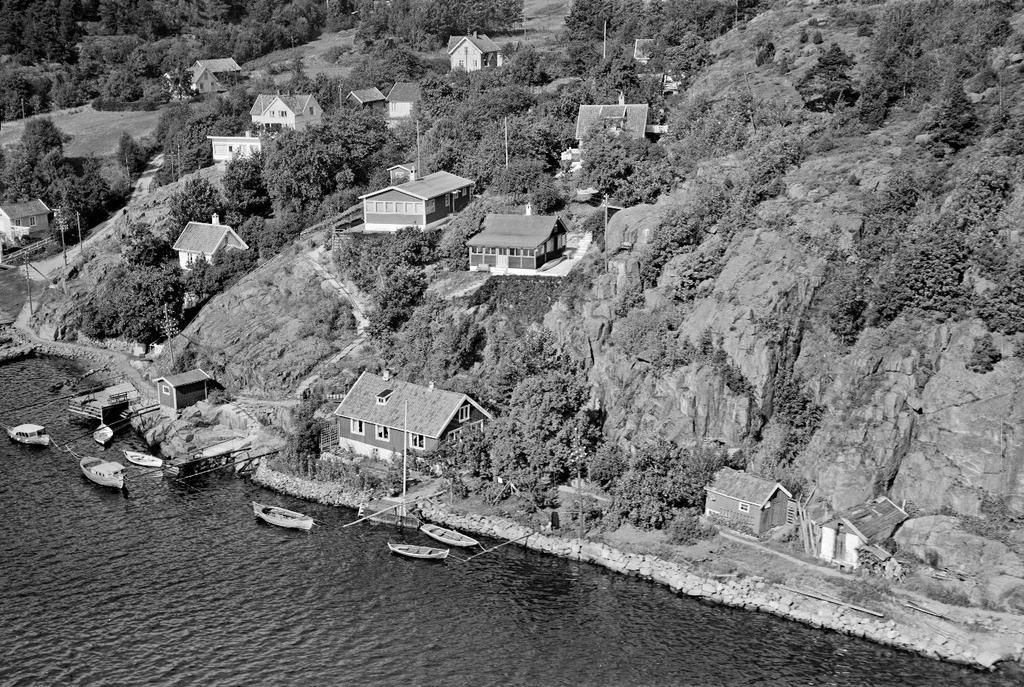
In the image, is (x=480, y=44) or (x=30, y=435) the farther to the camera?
(x=480, y=44)

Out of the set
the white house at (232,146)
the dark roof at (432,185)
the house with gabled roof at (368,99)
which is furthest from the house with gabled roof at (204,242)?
the house with gabled roof at (368,99)

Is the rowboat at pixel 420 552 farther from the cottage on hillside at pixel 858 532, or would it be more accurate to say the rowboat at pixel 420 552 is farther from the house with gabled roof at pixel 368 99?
the house with gabled roof at pixel 368 99

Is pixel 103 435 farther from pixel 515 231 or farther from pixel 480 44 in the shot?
pixel 480 44

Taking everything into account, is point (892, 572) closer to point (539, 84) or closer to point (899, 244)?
point (899, 244)

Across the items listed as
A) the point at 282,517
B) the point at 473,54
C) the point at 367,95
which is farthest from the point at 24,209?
the point at 282,517

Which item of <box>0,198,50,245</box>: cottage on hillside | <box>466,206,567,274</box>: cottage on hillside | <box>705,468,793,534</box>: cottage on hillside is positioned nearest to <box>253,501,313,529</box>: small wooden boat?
<box>705,468,793,534</box>: cottage on hillside

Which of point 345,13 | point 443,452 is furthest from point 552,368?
point 345,13
